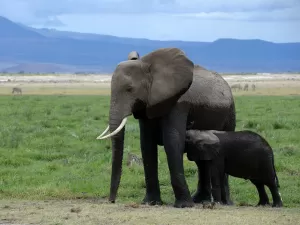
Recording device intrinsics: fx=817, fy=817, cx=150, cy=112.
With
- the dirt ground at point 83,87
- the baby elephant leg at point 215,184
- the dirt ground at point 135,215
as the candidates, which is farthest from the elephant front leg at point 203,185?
the dirt ground at point 83,87

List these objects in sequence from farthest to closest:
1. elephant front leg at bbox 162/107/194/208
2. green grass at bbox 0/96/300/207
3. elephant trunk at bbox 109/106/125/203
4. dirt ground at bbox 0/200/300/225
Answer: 1. green grass at bbox 0/96/300/207
2. elephant front leg at bbox 162/107/194/208
3. elephant trunk at bbox 109/106/125/203
4. dirt ground at bbox 0/200/300/225

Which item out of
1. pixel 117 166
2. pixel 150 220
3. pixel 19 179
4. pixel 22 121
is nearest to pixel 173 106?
pixel 117 166

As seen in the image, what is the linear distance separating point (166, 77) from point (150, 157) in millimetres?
1224

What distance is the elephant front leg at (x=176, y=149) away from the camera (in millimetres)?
10828

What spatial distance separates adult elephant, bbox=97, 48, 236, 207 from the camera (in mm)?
10703

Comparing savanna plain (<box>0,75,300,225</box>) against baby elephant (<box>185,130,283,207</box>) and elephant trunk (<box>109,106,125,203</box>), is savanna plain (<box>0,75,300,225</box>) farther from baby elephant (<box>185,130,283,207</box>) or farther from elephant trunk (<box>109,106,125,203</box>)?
baby elephant (<box>185,130,283,207</box>)

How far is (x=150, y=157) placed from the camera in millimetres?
11477

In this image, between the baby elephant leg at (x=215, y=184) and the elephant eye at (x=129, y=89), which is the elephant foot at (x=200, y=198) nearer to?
the baby elephant leg at (x=215, y=184)

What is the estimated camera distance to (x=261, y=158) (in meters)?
11.2

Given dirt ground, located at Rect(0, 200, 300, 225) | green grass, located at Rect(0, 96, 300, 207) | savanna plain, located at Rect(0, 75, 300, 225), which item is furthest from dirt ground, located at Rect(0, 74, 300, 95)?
dirt ground, located at Rect(0, 200, 300, 225)

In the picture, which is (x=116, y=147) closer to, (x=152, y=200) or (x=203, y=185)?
(x=152, y=200)

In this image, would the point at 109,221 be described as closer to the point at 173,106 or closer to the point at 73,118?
the point at 173,106

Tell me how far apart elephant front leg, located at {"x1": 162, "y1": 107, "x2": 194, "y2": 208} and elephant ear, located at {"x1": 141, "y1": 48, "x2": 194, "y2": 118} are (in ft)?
0.61

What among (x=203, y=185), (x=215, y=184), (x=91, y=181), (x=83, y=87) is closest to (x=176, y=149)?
(x=215, y=184)
